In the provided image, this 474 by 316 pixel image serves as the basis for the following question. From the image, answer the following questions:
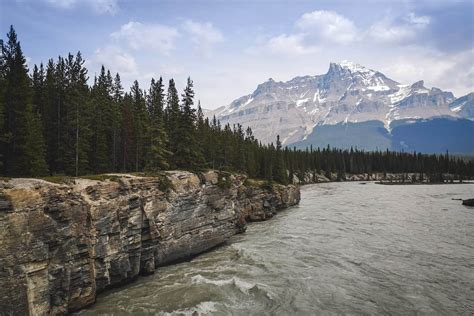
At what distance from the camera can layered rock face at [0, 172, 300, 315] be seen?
2075cm

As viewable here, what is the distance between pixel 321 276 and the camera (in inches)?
1261

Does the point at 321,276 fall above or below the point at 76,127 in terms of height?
below

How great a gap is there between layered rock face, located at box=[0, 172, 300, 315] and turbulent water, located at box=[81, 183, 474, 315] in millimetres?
1954

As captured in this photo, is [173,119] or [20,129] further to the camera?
[173,119]

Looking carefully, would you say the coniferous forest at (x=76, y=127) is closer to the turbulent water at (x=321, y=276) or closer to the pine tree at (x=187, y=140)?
the pine tree at (x=187, y=140)

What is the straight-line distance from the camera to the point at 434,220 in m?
58.8

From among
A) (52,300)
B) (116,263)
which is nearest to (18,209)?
(52,300)

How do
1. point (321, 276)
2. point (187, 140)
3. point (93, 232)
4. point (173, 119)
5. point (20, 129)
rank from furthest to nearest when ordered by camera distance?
point (173, 119) → point (187, 140) → point (20, 129) → point (321, 276) → point (93, 232)

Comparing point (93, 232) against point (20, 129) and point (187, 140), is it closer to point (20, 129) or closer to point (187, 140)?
point (20, 129)

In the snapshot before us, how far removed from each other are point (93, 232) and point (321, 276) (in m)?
20.4

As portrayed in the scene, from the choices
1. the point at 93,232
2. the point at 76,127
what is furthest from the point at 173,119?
the point at 93,232

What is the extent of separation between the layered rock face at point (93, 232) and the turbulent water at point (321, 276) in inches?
76.9

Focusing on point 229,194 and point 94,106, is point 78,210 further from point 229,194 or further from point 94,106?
point 94,106

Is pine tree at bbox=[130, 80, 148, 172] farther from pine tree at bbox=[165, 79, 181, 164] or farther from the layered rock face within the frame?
the layered rock face
